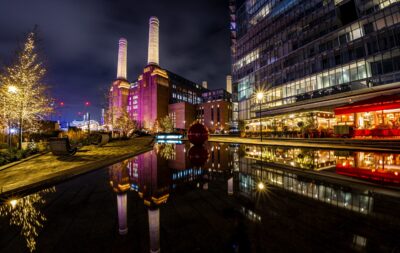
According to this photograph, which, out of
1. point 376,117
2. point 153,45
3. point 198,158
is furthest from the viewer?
point 153,45

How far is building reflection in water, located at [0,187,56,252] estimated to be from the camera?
9.27 ft

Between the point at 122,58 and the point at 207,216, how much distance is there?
159726 millimetres

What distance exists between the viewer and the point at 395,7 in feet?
84.8

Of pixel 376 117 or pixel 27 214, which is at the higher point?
pixel 376 117

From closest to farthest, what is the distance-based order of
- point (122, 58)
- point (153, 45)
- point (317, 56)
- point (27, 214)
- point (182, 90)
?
1. point (27, 214)
2. point (317, 56)
3. point (153, 45)
4. point (122, 58)
5. point (182, 90)

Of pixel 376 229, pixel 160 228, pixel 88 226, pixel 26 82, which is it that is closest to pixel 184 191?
pixel 160 228

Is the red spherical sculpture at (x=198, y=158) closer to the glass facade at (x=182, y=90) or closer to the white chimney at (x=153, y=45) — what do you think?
the glass facade at (x=182, y=90)

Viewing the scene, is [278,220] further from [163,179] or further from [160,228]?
[163,179]

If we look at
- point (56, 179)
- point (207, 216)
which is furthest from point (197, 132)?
point (207, 216)

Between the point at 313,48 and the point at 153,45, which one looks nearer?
the point at 313,48

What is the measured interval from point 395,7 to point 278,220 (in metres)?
38.7

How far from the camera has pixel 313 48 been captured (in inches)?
1452

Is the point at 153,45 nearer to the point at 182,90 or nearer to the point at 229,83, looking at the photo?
the point at 182,90

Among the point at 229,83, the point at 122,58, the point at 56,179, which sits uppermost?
the point at 122,58
